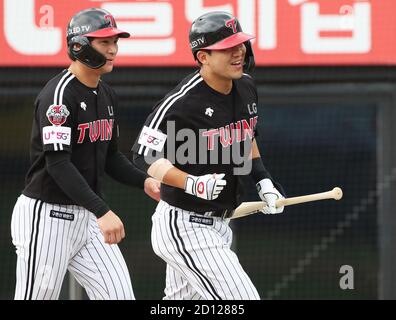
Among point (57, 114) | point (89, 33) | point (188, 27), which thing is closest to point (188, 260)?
point (57, 114)

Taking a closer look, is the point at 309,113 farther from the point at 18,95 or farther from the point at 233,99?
the point at 233,99

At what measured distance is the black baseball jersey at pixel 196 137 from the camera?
201 inches

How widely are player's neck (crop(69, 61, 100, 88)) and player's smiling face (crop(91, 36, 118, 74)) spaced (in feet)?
0.19

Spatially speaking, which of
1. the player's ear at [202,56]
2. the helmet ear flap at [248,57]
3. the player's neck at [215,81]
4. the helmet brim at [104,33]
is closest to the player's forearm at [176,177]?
the player's neck at [215,81]

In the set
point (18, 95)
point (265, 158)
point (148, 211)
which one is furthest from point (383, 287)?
point (18, 95)

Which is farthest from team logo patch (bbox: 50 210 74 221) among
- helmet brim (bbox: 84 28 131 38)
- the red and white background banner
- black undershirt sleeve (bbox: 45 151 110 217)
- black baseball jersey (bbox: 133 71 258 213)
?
the red and white background banner

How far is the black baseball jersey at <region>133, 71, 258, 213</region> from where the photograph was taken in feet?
16.8

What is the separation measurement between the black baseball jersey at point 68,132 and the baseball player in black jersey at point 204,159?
348mm

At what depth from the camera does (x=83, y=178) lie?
521 cm

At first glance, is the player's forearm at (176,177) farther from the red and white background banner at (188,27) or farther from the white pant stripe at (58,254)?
the red and white background banner at (188,27)

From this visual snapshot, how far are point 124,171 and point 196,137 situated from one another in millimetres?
718

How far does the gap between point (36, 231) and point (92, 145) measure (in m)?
0.49

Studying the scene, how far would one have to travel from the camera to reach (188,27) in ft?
24.2

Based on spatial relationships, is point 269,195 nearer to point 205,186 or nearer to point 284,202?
point 284,202
